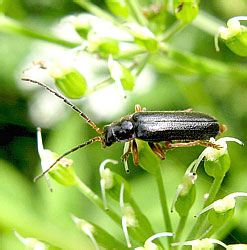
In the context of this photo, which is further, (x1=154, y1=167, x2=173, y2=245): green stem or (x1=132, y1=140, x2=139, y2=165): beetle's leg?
(x1=132, y1=140, x2=139, y2=165): beetle's leg

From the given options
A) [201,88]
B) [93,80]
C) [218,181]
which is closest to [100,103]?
[93,80]

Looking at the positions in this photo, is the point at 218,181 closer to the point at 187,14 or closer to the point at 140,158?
the point at 140,158

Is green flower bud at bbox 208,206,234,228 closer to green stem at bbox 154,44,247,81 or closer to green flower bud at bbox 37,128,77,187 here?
green flower bud at bbox 37,128,77,187

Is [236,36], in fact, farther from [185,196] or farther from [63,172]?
[63,172]

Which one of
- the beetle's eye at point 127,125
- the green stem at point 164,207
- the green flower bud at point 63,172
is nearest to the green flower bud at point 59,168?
the green flower bud at point 63,172

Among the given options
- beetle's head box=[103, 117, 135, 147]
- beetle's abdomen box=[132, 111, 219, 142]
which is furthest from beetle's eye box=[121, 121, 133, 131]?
beetle's abdomen box=[132, 111, 219, 142]

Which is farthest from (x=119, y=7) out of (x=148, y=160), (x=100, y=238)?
(x=100, y=238)
